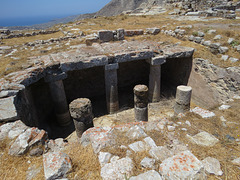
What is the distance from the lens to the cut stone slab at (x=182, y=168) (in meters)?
2.67

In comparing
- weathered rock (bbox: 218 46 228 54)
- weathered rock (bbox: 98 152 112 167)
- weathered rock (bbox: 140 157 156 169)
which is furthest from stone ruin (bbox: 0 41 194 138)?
weathered rock (bbox: 140 157 156 169)

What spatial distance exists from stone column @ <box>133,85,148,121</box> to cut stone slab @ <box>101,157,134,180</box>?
137 inches

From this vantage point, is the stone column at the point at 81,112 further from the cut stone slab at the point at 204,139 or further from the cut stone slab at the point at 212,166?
the cut stone slab at the point at 212,166

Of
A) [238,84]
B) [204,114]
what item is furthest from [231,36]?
[204,114]

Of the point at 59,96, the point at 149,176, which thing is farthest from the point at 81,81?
the point at 149,176

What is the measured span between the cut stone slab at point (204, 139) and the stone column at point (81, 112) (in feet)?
10.5

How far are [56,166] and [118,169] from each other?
1141 millimetres

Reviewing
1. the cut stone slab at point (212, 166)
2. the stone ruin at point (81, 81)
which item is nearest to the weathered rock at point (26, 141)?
the stone ruin at point (81, 81)

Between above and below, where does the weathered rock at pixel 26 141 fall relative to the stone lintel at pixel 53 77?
below

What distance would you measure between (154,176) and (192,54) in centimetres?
799

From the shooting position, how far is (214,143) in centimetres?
353

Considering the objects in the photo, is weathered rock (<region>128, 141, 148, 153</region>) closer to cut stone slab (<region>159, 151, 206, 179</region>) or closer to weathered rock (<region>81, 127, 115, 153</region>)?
weathered rock (<region>81, 127, 115, 153</region>)

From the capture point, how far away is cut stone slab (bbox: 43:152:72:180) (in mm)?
2809

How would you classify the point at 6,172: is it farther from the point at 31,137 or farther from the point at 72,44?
the point at 72,44
